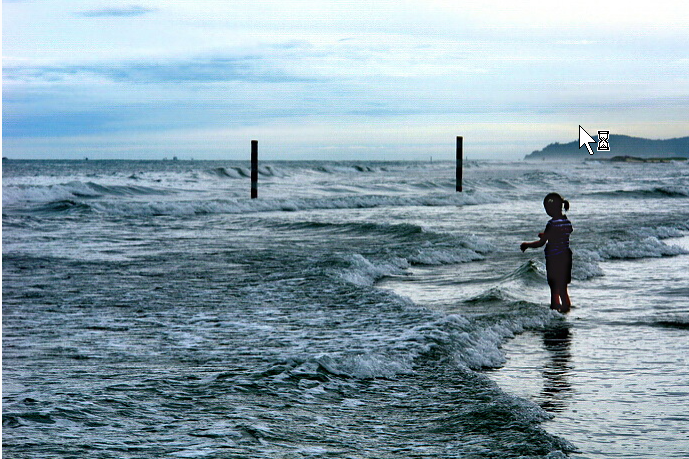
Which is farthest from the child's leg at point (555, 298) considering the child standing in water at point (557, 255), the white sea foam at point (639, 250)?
the white sea foam at point (639, 250)

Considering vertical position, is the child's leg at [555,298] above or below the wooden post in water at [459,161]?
below

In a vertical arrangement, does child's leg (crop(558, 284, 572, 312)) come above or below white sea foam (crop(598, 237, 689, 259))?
below

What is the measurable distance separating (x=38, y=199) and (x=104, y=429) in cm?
2857

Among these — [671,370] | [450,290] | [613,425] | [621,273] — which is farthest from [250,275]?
[613,425]

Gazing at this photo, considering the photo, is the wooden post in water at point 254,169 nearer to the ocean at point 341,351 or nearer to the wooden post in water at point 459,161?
the wooden post in water at point 459,161

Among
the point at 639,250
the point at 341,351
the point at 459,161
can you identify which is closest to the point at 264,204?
the point at 459,161

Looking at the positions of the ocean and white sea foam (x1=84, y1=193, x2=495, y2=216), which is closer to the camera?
the ocean

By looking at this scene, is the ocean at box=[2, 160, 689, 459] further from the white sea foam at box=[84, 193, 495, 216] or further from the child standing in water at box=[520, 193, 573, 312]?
the white sea foam at box=[84, 193, 495, 216]

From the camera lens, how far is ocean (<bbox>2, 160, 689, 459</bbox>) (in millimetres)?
3918

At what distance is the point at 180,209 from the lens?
26.3m

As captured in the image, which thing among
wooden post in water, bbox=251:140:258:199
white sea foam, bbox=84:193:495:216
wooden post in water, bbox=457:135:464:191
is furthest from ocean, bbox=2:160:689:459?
wooden post in water, bbox=457:135:464:191

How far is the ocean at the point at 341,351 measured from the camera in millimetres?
3918

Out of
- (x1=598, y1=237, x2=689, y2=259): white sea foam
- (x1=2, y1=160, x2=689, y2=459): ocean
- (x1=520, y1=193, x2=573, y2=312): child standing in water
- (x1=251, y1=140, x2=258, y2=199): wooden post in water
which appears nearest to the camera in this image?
(x1=2, y1=160, x2=689, y2=459): ocean

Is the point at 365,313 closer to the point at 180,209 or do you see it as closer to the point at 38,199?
the point at 180,209
